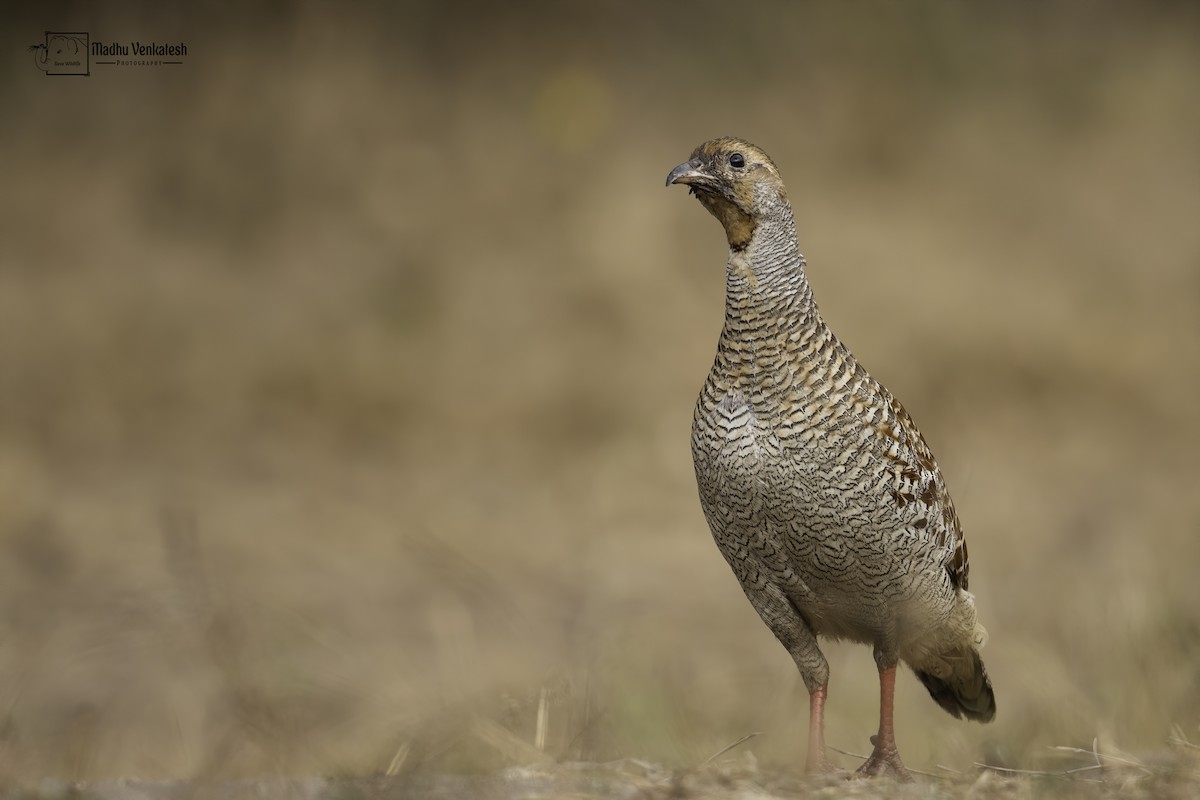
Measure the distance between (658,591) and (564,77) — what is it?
15.3ft

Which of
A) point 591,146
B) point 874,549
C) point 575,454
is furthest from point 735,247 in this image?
point 591,146

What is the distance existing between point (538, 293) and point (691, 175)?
7.43 meters

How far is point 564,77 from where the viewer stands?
12.2m

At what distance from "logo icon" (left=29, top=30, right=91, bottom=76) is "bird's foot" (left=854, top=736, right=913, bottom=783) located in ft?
27.9

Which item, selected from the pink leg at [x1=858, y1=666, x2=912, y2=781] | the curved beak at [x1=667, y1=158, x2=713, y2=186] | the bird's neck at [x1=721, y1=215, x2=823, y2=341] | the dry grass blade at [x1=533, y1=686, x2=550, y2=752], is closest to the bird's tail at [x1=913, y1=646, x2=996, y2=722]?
the pink leg at [x1=858, y1=666, x2=912, y2=781]

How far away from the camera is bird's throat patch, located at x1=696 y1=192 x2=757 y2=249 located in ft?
15.7

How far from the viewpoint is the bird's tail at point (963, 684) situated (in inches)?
216

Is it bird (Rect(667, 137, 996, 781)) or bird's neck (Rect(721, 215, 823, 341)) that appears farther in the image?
bird's neck (Rect(721, 215, 823, 341))

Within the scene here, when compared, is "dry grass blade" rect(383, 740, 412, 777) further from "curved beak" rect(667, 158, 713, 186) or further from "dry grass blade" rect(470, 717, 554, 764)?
"curved beak" rect(667, 158, 713, 186)

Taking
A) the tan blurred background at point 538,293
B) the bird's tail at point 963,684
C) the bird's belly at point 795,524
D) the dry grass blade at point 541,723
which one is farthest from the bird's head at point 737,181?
the tan blurred background at point 538,293

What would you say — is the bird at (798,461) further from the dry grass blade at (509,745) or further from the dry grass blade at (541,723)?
the dry grass blade at (509,745)

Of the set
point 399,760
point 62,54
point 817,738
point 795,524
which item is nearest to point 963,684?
point 817,738

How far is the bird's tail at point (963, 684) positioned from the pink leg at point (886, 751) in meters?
0.41

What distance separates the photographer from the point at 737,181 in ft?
15.5
